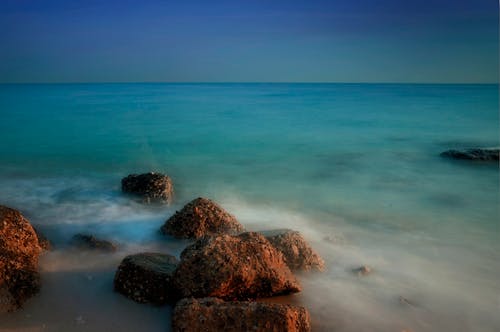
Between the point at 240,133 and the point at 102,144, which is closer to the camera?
the point at 102,144

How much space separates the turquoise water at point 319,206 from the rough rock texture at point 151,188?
21 centimetres

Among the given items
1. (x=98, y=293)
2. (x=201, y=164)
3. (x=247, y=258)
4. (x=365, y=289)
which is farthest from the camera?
(x=201, y=164)

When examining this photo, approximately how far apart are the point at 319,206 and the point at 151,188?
2.81 meters

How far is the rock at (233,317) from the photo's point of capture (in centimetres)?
331

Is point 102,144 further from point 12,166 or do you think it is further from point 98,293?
point 98,293

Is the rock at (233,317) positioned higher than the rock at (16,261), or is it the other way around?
the rock at (16,261)

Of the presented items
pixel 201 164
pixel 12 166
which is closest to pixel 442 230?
pixel 201 164

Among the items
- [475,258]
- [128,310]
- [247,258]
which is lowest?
[475,258]

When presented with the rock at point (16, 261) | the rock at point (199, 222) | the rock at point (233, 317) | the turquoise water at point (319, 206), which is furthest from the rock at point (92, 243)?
the rock at point (233, 317)

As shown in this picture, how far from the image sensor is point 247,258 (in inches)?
152

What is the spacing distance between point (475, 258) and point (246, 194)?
3971 mm

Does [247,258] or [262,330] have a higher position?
[247,258]

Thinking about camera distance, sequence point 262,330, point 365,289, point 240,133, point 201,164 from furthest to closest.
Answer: point 240,133 < point 201,164 < point 365,289 < point 262,330

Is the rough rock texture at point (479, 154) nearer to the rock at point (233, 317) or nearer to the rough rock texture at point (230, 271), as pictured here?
the rough rock texture at point (230, 271)
